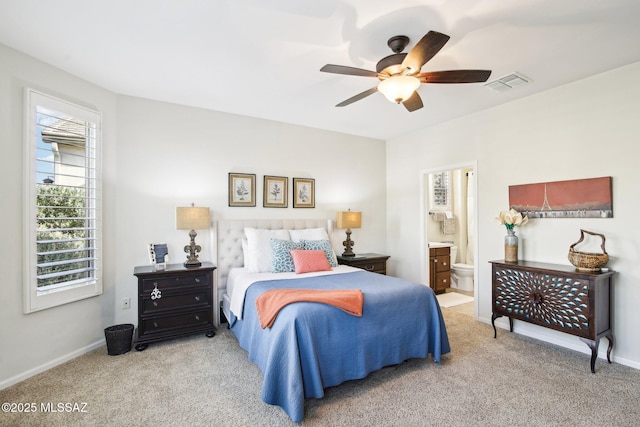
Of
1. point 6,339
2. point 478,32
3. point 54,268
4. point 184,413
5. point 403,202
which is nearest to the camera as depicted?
point 184,413

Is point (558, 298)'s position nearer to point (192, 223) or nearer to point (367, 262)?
point (367, 262)

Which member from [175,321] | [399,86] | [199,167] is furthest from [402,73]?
[175,321]

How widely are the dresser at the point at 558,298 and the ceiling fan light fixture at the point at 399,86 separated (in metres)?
2.23

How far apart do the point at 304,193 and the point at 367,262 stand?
4.64ft

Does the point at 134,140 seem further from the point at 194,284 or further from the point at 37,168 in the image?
the point at 194,284

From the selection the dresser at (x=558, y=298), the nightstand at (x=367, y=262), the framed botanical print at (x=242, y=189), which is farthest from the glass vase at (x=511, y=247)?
the framed botanical print at (x=242, y=189)

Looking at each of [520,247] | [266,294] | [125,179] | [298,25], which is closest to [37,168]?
[125,179]

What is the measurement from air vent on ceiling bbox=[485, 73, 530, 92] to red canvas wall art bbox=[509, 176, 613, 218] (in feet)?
3.67

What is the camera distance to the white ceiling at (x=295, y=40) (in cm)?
207

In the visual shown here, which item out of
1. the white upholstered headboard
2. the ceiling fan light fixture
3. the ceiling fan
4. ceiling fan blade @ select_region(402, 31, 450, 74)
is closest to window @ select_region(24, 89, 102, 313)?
the white upholstered headboard

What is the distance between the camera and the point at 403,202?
5.26 meters

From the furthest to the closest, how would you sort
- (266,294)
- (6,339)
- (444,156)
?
(444,156)
(266,294)
(6,339)

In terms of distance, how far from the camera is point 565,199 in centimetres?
326

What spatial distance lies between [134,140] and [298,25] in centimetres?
245
